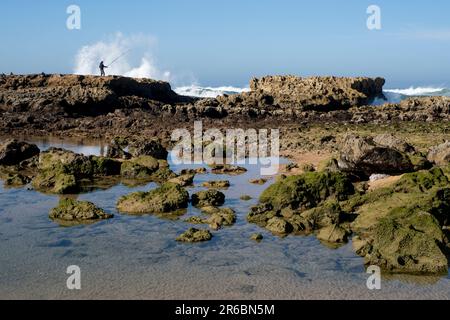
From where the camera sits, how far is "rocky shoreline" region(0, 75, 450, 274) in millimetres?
17266

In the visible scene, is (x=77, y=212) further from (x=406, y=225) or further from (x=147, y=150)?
(x=147, y=150)

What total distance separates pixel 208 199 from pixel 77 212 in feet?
16.1

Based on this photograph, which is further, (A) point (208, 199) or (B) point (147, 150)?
(B) point (147, 150)

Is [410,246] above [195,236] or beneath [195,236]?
above

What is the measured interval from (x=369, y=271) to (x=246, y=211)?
7.01 meters

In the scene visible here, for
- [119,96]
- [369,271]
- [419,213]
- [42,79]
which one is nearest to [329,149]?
[419,213]

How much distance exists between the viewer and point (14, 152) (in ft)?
102

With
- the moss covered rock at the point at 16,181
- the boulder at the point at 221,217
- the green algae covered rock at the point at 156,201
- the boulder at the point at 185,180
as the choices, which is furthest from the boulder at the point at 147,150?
the boulder at the point at 221,217

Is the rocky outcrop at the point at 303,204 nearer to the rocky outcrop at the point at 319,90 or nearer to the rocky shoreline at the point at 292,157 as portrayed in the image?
the rocky shoreline at the point at 292,157

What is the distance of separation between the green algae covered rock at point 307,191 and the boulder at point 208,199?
184 cm

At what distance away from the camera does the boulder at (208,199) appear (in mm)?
21373

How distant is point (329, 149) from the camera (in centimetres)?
3462

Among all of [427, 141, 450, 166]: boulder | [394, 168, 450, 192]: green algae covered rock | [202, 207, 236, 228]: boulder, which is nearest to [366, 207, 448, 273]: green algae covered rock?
[394, 168, 450, 192]: green algae covered rock

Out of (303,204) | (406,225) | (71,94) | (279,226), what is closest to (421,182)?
(303,204)
